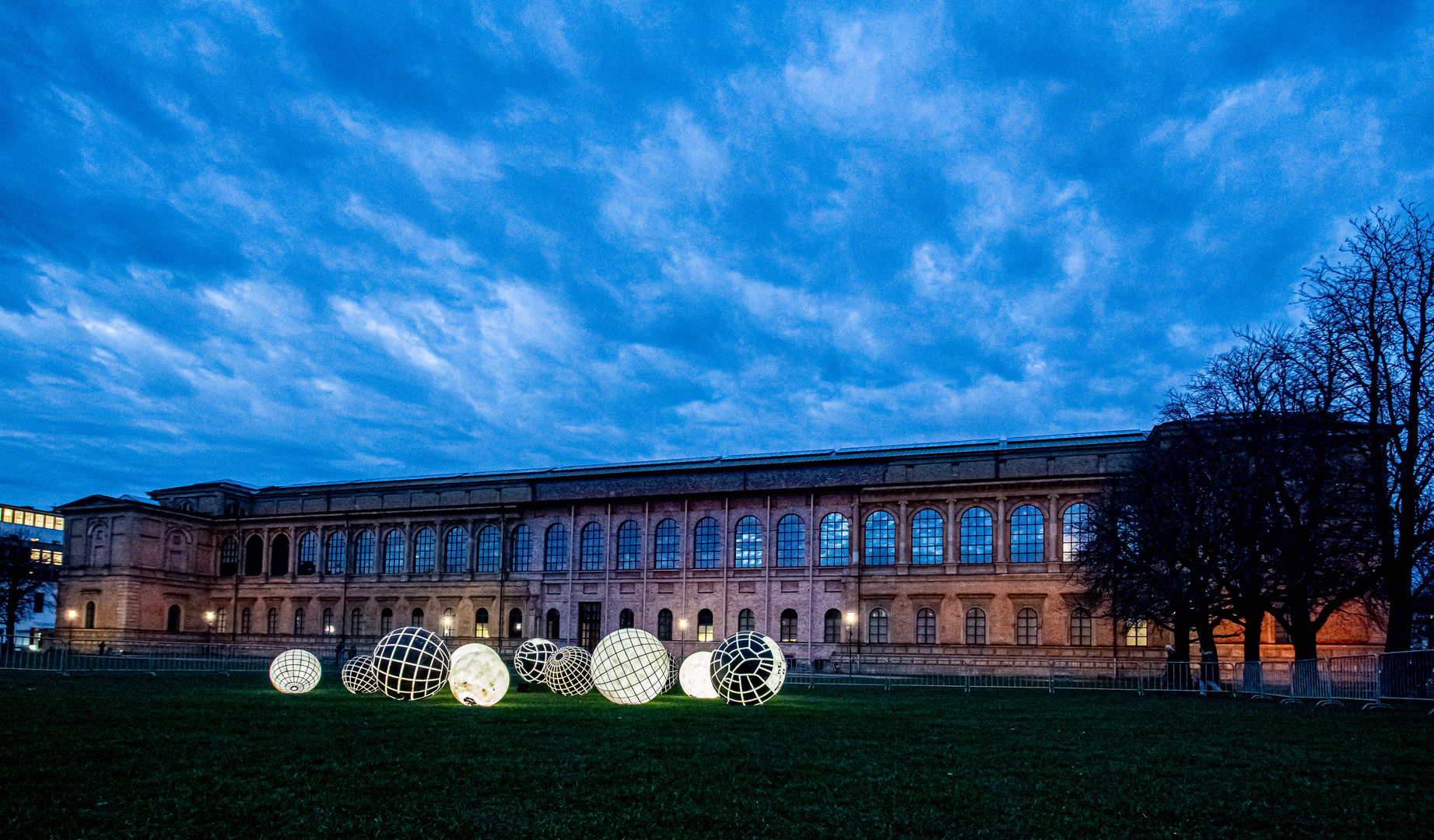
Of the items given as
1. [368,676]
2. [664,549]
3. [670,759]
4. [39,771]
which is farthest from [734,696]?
[664,549]

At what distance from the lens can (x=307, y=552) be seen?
7394 centimetres

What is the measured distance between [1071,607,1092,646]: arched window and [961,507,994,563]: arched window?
537cm

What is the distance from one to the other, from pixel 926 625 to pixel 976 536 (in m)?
5.83

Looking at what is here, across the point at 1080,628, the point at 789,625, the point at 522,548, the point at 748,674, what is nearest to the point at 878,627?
the point at 789,625

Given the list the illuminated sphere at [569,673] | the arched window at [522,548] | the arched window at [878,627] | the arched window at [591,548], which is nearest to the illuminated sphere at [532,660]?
the illuminated sphere at [569,673]

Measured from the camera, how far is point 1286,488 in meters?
30.3

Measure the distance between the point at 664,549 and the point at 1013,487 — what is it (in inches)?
856

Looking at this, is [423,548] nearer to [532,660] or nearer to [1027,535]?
[1027,535]

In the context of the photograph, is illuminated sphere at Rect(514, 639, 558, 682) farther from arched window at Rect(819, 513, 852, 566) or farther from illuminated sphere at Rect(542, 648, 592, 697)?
arched window at Rect(819, 513, 852, 566)

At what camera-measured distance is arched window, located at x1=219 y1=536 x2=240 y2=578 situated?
250ft

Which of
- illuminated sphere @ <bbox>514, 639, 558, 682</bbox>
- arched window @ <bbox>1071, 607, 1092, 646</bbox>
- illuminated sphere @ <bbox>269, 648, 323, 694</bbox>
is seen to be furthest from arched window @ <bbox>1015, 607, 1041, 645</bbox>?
illuminated sphere @ <bbox>269, 648, 323, 694</bbox>

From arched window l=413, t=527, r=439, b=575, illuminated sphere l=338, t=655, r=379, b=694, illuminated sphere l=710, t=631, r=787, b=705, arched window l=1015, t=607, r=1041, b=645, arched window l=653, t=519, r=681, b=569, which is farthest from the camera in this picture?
arched window l=413, t=527, r=439, b=575

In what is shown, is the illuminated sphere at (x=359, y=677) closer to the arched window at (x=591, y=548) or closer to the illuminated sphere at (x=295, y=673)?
the illuminated sphere at (x=295, y=673)

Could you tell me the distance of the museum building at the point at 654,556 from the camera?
183ft
